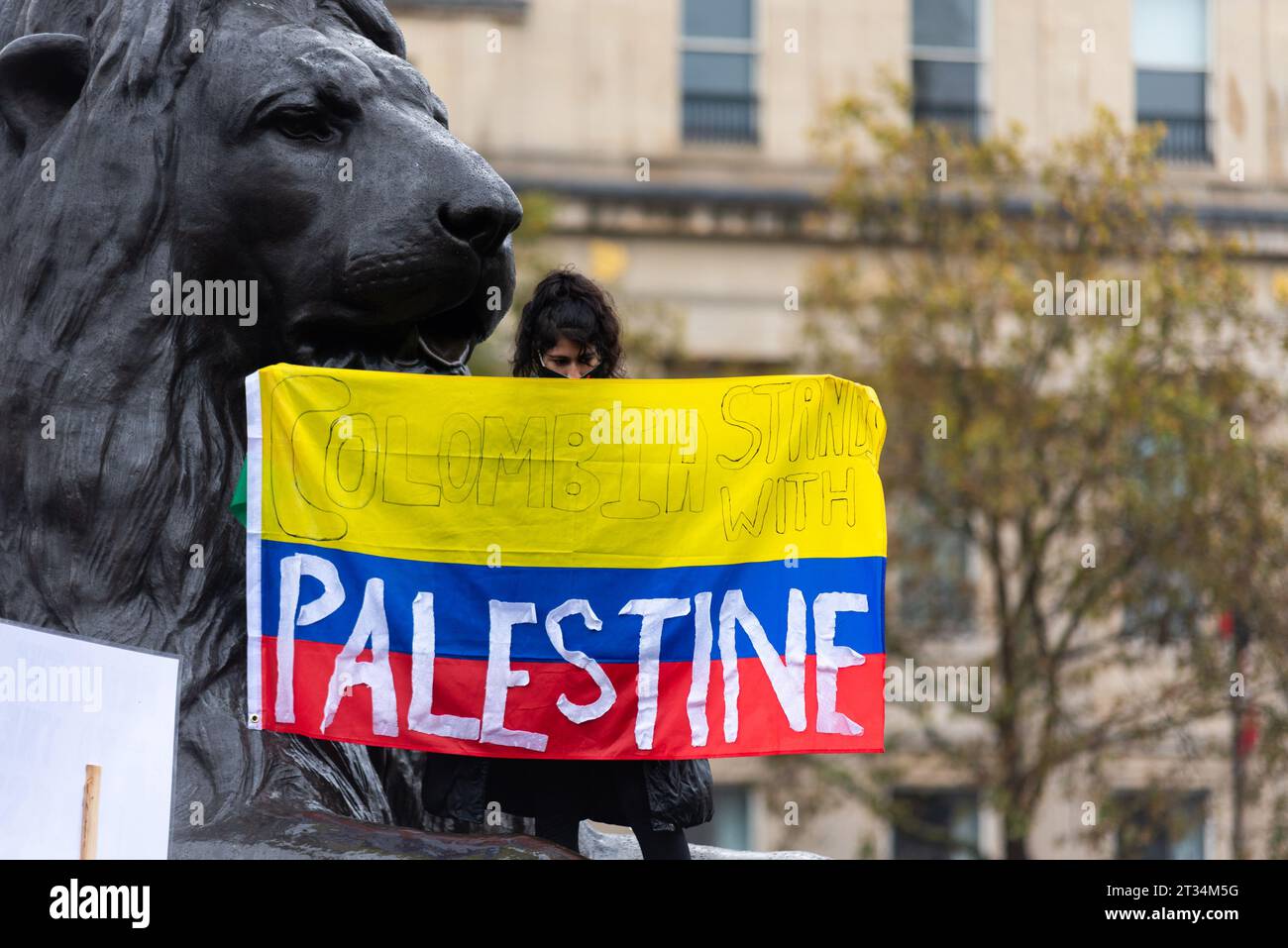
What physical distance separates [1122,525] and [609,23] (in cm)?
904

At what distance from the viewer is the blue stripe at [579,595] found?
17.9 ft

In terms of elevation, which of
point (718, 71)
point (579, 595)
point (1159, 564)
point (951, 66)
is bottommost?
point (579, 595)

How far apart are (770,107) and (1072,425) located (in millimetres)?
7867

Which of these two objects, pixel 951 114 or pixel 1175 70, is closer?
pixel 951 114

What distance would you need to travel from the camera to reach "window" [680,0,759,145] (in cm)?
2534

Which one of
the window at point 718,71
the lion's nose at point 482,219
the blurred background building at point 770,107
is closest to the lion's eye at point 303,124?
the lion's nose at point 482,219

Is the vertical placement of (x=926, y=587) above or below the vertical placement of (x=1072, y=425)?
below

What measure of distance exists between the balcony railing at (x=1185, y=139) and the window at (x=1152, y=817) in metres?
8.14

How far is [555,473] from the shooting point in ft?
18.3

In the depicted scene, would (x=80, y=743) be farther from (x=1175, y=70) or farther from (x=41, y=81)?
(x=1175, y=70)

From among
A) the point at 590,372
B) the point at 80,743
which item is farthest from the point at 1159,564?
the point at 80,743

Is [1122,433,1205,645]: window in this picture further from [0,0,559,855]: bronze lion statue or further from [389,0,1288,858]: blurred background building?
[0,0,559,855]: bronze lion statue

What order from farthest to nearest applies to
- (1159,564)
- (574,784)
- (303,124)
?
(1159,564) → (574,784) → (303,124)

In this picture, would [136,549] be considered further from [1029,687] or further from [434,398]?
[1029,687]
